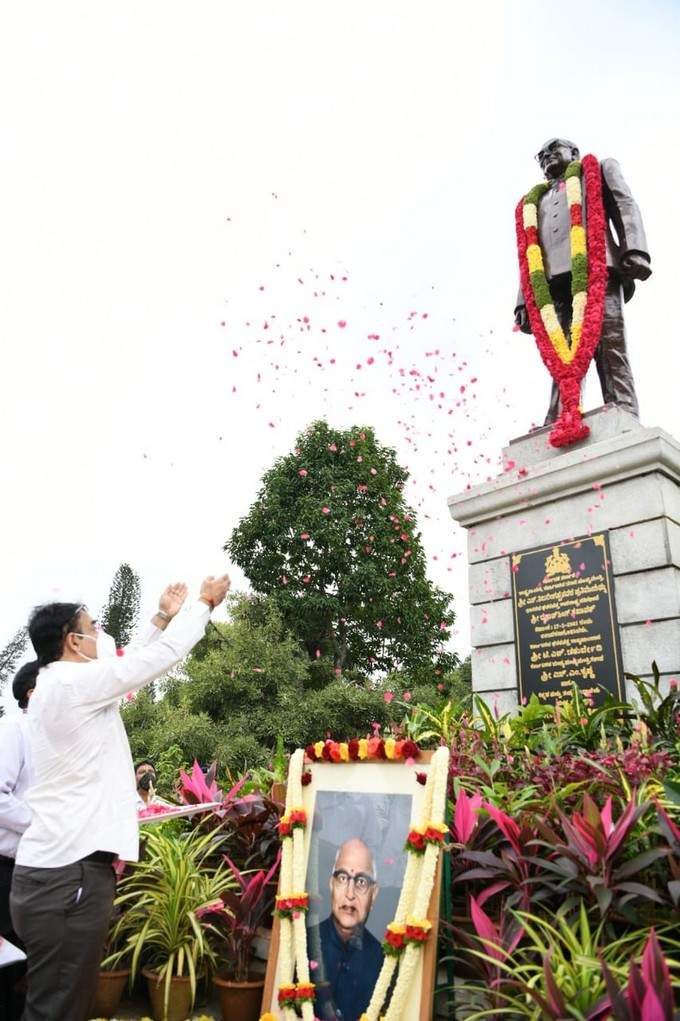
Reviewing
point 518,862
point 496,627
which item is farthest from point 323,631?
point 518,862

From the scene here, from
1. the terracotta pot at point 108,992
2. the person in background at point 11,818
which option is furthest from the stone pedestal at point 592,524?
the person in background at point 11,818

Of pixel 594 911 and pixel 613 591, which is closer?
pixel 594 911

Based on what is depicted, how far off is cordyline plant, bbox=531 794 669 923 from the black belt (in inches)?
65.4

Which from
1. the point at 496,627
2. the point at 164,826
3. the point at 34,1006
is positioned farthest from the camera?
the point at 496,627

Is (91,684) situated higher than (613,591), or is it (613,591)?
(613,591)

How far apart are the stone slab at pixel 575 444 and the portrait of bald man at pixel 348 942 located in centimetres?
489

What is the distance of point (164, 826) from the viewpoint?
15.1 feet

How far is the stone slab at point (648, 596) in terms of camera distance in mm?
6172

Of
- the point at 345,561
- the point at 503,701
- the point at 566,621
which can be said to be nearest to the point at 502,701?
the point at 503,701

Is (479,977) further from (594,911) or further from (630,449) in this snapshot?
(630,449)

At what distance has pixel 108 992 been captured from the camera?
3488 mm

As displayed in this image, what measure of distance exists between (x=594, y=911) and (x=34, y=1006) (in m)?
2.03

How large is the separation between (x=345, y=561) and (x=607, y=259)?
1192 cm

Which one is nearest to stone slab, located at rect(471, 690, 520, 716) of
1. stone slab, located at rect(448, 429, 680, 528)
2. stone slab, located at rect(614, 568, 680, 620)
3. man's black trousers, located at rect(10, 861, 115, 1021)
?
stone slab, located at rect(614, 568, 680, 620)
